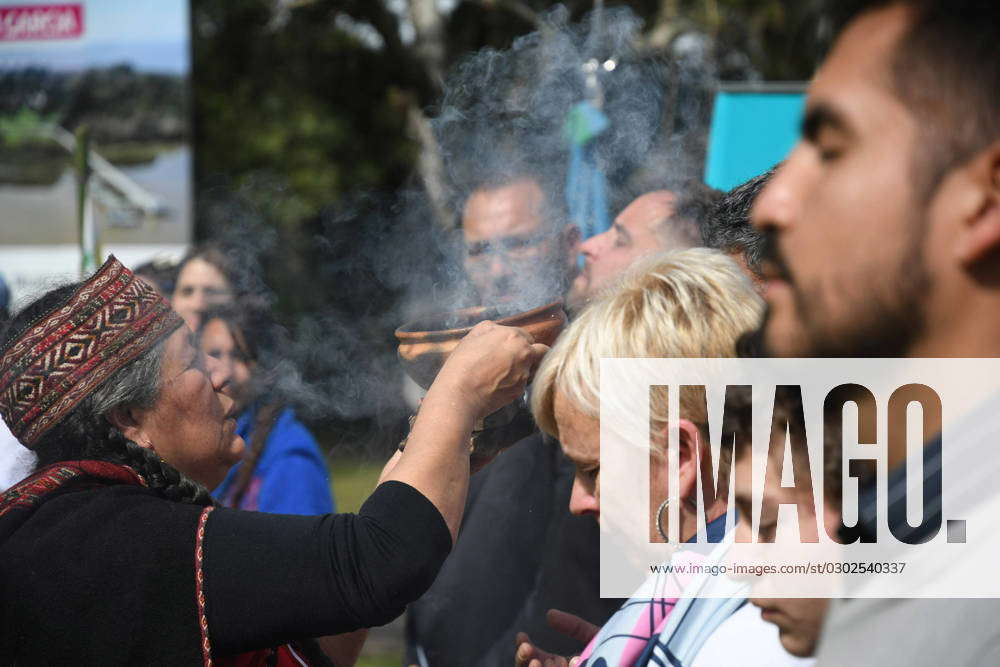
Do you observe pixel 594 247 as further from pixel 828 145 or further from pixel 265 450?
pixel 828 145

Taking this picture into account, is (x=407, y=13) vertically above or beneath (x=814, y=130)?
above

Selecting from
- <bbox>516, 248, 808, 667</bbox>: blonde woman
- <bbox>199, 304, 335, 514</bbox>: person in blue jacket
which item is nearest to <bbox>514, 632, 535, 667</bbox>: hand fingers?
<bbox>516, 248, 808, 667</bbox>: blonde woman

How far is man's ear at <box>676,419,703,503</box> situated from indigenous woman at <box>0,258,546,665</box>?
1.04ft

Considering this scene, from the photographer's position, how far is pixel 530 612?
7.94ft

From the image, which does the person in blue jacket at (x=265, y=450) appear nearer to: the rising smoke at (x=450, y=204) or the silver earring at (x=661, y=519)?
the rising smoke at (x=450, y=204)

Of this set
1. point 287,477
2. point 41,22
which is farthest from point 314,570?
point 41,22

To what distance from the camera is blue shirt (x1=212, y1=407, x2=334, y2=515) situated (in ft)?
9.72

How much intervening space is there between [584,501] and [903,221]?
3.75ft

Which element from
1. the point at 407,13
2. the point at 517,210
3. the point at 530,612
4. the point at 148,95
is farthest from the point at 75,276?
the point at 407,13

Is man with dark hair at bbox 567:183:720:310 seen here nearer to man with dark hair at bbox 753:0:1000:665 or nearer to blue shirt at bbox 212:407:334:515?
blue shirt at bbox 212:407:334:515

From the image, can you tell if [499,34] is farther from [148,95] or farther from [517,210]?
[517,210]

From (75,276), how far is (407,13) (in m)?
7.91

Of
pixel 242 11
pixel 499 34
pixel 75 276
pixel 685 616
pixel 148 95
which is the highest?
pixel 242 11

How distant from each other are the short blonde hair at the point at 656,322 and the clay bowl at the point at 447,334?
0.07 m
